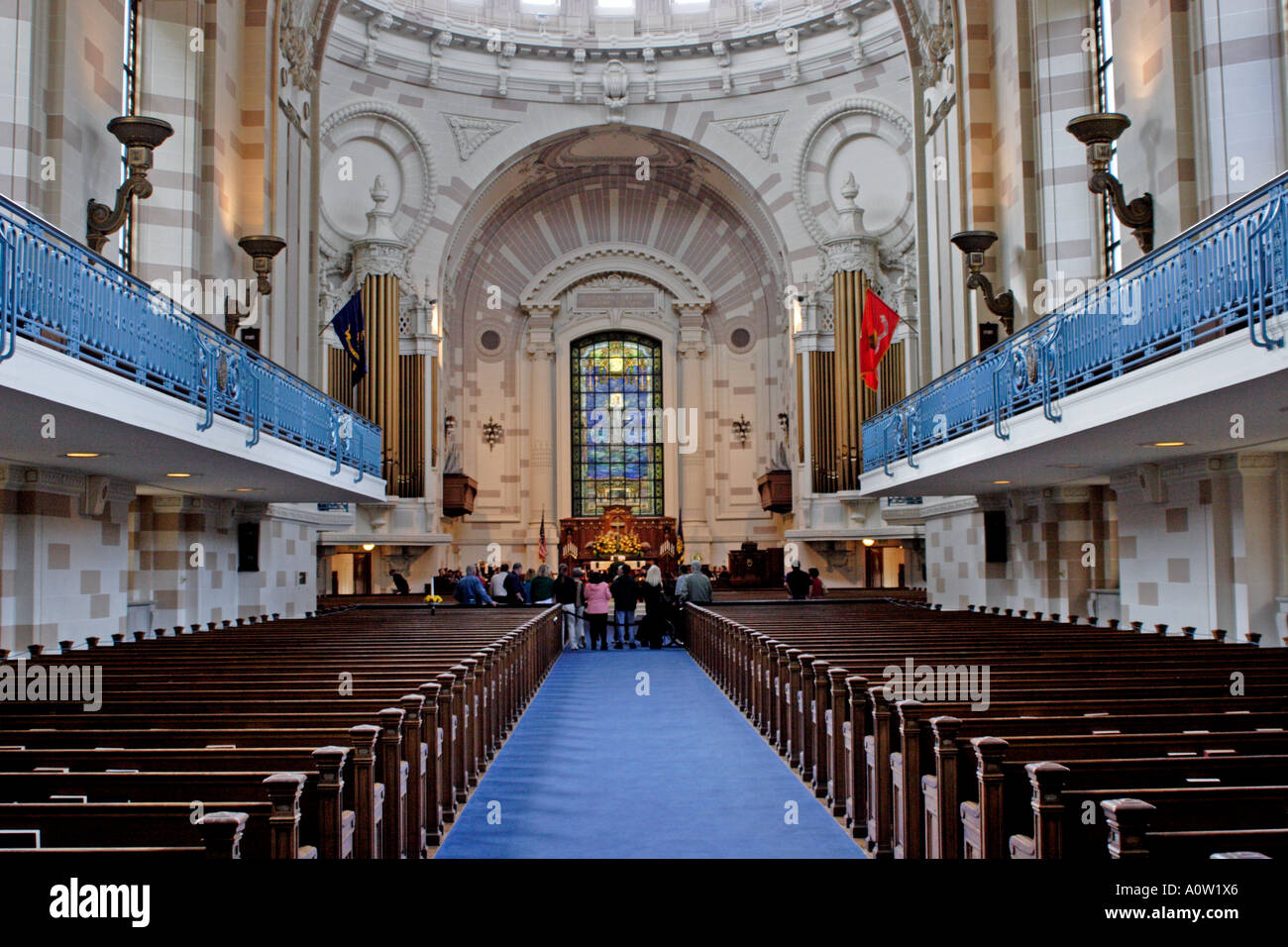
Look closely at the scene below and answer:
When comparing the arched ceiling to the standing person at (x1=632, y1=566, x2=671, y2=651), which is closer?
the standing person at (x1=632, y1=566, x2=671, y2=651)

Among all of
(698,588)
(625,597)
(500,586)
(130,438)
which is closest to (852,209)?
(698,588)

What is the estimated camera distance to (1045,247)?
14.3 meters

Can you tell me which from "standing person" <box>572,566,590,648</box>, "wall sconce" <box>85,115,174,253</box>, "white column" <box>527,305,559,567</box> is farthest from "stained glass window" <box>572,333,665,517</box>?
"wall sconce" <box>85,115,174,253</box>

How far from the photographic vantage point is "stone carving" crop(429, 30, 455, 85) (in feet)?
86.4

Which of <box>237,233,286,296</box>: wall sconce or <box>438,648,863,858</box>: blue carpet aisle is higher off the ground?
<box>237,233,286,296</box>: wall sconce

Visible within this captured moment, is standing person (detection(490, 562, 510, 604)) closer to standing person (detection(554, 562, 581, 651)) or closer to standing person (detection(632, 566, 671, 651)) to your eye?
standing person (detection(554, 562, 581, 651))

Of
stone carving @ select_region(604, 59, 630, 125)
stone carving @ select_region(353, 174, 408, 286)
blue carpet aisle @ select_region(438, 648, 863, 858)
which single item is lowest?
blue carpet aisle @ select_region(438, 648, 863, 858)

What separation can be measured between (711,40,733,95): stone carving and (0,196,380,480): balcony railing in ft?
55.9

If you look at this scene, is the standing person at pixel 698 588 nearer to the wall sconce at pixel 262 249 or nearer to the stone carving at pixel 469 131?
the wall sconce at pixel 262 249

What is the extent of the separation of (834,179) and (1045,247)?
1350 cm

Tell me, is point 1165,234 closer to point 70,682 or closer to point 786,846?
point 786,846

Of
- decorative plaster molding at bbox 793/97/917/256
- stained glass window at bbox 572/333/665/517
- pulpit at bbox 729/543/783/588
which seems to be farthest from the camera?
stained glass window at bbox 572/333/665/517

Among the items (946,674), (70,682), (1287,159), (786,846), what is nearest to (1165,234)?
(1287,159)

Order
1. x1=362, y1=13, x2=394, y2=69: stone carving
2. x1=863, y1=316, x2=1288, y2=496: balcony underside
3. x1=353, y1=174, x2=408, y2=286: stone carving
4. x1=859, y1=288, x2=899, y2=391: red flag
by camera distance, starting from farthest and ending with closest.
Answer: x1=353, y1=174, x2=408, y2=286: stone carving
x1=362, y1=13, x2=394, y2=69: stone carving
x1=859, y1=288, x2=899, y2=391: red flag
x1=863, y1=316, x2=1288, y2=496: balcony underside
